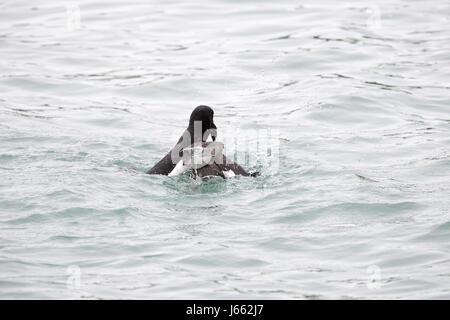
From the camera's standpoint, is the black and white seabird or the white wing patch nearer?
the black and white seabird

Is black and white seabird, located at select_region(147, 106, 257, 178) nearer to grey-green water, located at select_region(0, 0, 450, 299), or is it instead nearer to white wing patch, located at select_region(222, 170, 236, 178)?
white wing patch, located at select_region(222, 170, 236, 178)

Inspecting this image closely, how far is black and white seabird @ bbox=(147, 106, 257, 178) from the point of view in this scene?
10.3 meters

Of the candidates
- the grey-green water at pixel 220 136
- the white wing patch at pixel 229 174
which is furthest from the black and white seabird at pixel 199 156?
the grey-green water at pixel 220 136

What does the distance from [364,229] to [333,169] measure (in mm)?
2281

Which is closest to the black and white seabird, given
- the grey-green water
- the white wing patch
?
the white wing patch

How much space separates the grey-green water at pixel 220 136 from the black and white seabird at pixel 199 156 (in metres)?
0.18

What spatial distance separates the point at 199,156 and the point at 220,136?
339cm

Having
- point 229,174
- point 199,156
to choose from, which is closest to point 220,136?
point 229,174

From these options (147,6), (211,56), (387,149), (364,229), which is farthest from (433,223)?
(147,6)

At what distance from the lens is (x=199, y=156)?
406 inches

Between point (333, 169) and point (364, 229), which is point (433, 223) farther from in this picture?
point (333, 169)

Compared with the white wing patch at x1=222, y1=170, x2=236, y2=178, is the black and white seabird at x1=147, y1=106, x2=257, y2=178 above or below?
above

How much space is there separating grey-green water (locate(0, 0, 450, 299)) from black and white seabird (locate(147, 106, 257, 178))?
0.60ft

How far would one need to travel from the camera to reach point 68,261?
8336mm
